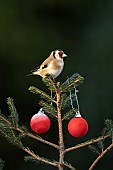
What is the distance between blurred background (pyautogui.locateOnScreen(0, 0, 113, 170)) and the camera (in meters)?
2.65

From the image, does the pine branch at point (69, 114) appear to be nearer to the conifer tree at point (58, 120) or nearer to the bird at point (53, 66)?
the conifer tree at point (58, 120)

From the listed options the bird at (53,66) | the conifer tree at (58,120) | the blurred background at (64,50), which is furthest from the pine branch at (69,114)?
the blurred background at (64,50)

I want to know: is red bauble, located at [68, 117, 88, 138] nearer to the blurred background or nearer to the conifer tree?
the conifer tree

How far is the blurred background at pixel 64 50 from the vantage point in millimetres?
2654

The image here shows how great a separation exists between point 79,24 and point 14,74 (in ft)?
2.00

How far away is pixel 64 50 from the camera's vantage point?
2.79 m

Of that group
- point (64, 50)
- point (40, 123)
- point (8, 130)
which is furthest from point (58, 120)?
point (64, 50)

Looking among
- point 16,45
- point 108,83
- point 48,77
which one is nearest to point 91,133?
point 108,83

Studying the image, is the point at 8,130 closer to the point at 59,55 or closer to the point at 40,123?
the point at 40,123

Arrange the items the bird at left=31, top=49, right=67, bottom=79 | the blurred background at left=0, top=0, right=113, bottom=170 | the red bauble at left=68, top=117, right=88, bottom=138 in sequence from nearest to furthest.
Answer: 1. the red bauble at left=68, top=117, right=88, bottom=138
2. the bird at left=31, top=49, right=67, bottom=79
3. the blurred background at left=0, top=0, right=113, bottom=170

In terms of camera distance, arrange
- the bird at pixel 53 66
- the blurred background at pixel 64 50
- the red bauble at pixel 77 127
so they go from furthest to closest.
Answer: the blurred background at pixel 64 50 → the bird at pixel 53 66 → the red bauble at pixel 77 127

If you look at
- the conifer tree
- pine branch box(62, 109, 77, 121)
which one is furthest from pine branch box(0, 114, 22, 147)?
pine branch box(62, 109, 77, 121)

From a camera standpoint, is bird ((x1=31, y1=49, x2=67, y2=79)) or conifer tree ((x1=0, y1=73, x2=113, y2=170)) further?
bird ((x1=31, y1=49, x2=67, y2=79))

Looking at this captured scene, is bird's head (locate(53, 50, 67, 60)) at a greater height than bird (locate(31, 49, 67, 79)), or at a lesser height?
greater
